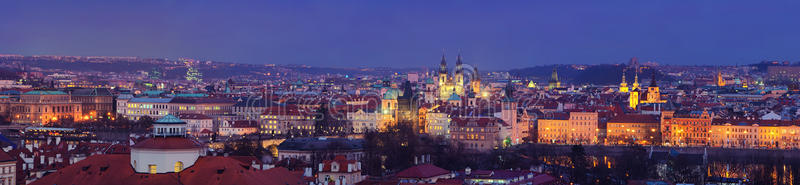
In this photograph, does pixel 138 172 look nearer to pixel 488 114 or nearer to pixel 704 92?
pixel 488 114

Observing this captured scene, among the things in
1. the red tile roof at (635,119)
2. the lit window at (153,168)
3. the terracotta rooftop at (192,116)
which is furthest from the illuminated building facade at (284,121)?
the lit window at (153,168)

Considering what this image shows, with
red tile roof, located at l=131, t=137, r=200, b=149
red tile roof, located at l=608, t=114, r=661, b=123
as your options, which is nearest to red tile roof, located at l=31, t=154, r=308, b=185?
red tile roof, located at l=131, t=137, r=200, b=149

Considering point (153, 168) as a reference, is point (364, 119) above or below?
below

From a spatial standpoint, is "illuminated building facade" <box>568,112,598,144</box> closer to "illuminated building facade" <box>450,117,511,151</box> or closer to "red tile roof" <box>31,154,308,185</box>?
"illuminated building facade" <box>450,117,511,151</box>

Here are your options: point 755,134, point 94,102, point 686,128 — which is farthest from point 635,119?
point 94,102

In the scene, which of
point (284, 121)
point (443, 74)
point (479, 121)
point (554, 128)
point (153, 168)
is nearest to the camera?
point (153, 168)

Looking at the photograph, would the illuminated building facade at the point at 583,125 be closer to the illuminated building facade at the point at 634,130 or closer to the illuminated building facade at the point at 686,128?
the illuminated building facade at the point at 634,130

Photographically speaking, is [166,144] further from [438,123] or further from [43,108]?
[43,108]

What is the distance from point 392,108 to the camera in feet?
291

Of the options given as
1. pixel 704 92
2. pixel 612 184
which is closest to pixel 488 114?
pixel 612 184

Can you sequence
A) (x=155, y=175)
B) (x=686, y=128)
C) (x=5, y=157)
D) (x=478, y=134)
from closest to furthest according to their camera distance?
(x=155, y=175)
(x=5, y=157)
(x=478, y=134)
(x=686, y=128)

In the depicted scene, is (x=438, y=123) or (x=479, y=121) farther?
(x=438, y=123)

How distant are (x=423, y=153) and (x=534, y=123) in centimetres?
2265

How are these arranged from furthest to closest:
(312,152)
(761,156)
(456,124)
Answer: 1. (456,124)
2. (761,156)
3. (312,152)
